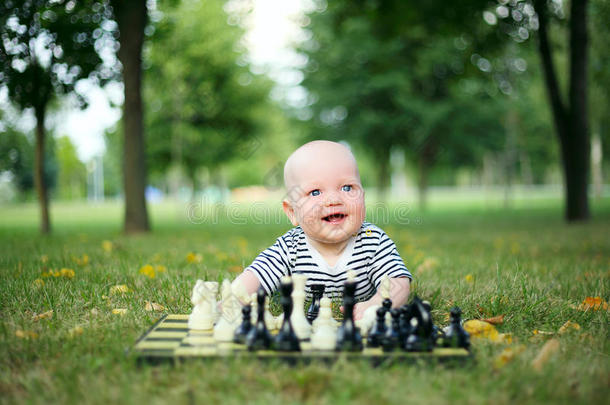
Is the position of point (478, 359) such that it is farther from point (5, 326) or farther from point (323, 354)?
point (5, 326)

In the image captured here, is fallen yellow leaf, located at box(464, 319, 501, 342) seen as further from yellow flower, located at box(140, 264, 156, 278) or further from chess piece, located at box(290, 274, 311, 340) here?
yellow flower, located at box(140, 264, 156, 278)

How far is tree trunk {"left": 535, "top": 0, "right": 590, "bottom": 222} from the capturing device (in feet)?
32.6

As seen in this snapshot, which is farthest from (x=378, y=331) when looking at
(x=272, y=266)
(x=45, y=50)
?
(x=45, y=50)

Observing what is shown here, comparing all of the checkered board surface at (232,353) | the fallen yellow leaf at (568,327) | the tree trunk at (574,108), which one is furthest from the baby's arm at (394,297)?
the tree trunk at (574,108)

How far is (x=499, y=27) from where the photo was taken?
10.4m

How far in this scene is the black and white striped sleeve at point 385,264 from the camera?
267 cm

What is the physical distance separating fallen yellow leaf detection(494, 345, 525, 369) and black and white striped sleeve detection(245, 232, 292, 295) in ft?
3.97

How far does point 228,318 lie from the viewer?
2.30 metres

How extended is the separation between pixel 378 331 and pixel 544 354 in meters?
0.71

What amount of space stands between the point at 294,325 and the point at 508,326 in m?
1.27

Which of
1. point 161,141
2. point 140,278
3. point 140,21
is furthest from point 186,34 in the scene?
point 140,278

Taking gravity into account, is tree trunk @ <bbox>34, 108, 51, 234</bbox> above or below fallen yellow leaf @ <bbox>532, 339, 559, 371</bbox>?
above

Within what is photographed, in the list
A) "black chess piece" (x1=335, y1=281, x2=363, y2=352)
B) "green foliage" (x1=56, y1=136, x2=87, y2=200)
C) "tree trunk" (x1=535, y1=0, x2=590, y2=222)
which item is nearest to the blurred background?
"tree trunk" (x1=535, y1=0, x2=590, y2=222)

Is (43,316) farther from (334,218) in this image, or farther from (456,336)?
(456,336)
